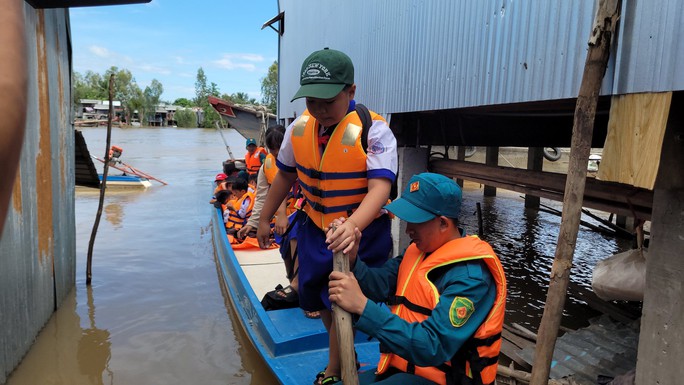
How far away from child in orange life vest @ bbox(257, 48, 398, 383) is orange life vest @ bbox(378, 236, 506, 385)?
1.17 feet

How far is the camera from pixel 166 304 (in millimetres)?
6012

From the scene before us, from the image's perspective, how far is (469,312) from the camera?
5.48 feet

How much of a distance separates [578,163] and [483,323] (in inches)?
50.2

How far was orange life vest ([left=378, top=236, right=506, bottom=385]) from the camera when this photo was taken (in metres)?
1.74

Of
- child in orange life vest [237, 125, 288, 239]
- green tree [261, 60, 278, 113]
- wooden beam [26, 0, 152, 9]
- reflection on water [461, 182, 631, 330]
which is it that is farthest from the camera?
green tree [261, 60, 278, 113]

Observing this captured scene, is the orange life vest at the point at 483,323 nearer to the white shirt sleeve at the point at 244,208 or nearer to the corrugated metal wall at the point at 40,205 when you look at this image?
the corrugated metal wall at the point at 40,205

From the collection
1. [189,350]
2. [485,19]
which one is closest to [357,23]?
[485,19]

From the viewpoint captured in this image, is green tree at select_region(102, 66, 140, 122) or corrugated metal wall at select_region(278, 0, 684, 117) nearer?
corrugated metal wall at select_region(278, 0, 684, 117)

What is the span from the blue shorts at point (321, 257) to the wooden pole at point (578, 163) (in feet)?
3.10

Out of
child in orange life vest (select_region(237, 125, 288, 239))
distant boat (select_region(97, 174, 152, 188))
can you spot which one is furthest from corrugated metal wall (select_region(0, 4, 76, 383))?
distant boat (select_region(97, 174, 152, 188))

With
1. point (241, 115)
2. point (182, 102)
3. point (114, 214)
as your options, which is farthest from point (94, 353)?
point (182, 102)

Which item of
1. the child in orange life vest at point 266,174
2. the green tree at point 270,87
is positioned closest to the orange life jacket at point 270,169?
the child in orange life vest at point 266,174

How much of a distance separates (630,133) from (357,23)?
224 inches

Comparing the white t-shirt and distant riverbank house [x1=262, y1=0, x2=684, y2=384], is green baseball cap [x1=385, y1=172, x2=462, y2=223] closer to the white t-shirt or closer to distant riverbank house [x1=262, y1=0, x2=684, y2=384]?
the white t-shirt
